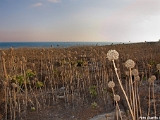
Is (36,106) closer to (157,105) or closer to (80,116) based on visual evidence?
(80,116)

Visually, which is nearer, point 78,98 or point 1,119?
point 1,119

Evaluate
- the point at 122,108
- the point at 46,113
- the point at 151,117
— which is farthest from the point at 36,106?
the point at 151,117

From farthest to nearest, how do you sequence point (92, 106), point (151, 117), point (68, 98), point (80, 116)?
1. point (68, 98)
2. point (92, 106)
3. point (80, 116)
4. point (151, 117)

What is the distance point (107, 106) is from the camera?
264 inches

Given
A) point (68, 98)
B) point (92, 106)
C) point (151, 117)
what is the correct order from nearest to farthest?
point (151, 117), point (92, 106), point (68, 98)

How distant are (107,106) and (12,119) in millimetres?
2497

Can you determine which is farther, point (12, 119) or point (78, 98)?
point (78, 98)

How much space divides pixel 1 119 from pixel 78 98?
2.20 m

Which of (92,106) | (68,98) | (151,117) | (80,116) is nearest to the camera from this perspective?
(151,117)

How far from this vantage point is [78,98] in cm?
723

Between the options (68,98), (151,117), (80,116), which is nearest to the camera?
(151,117)

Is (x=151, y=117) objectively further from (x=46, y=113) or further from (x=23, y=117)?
(x=23, y=117)

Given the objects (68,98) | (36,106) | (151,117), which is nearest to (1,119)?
(36,106)

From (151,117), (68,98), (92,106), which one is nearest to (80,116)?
(92,106)
